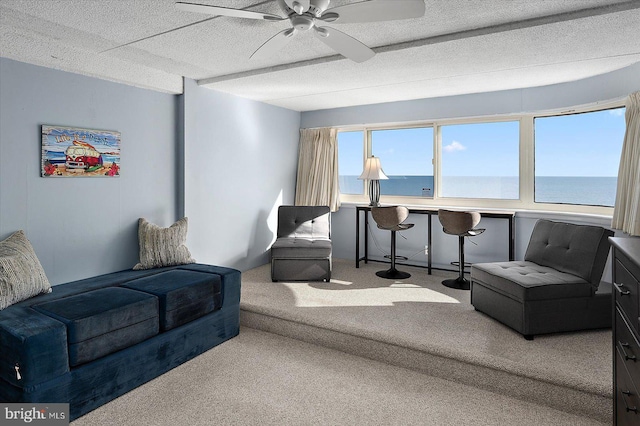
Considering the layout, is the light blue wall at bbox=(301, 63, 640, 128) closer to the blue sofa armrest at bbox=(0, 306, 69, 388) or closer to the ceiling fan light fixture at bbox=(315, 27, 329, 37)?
the ceiling fan light fixture at bbox=(315, 27, 329, 37)

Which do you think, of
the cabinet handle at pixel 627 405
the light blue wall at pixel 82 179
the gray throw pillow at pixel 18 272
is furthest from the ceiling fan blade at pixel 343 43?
the gray throw pillow at pixel 18 272

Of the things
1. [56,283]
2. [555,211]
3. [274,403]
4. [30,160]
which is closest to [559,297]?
[555,211]

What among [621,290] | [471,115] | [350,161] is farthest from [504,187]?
[621,290]

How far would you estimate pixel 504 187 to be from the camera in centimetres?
494

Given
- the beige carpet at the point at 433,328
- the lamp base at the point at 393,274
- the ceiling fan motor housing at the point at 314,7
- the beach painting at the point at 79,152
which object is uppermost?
the ceiling fan motor housing at the point at 314,7

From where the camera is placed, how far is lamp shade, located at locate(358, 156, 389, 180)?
516 cm

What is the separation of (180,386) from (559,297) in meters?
2.83

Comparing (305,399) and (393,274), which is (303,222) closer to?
(393,274)

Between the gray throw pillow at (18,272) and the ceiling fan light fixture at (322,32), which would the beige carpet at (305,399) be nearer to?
the gray throw pillow at (18,272)

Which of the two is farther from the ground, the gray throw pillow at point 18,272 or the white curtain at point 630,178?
the white curtain at point 630,178

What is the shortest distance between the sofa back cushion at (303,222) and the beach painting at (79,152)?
2131 mm

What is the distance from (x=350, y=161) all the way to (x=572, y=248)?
11.4 ft

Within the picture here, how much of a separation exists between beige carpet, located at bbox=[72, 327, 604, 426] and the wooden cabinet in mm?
664

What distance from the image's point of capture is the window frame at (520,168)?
4301mm
